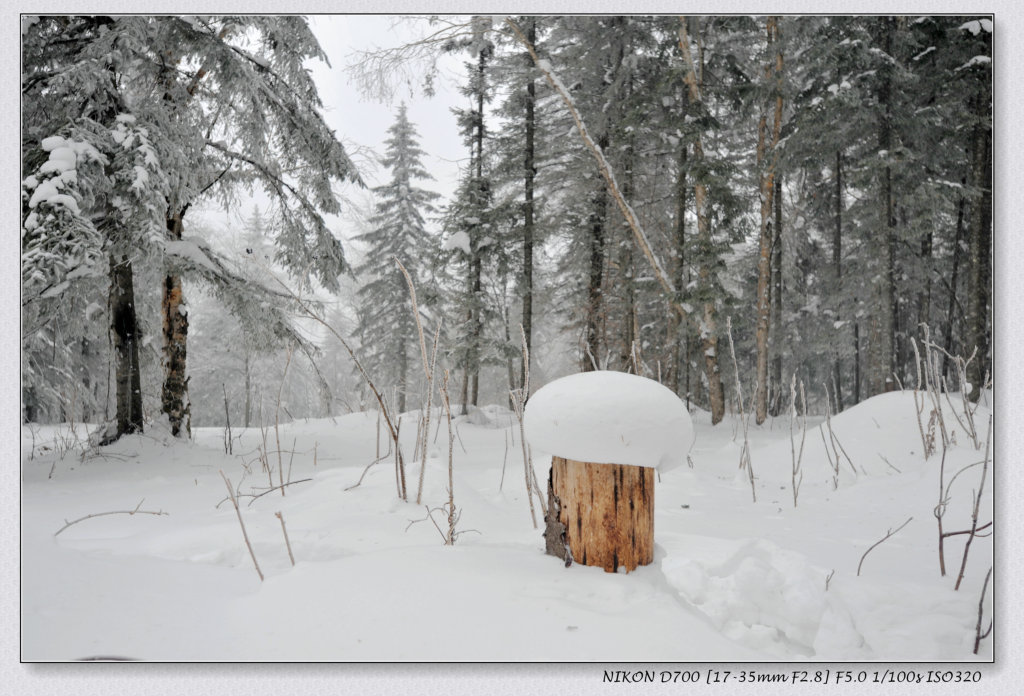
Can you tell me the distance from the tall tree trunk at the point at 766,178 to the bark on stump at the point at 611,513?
560 centimetres

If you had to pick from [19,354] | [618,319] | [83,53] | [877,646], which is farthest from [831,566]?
[618,319]

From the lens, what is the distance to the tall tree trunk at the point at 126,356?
3713mm

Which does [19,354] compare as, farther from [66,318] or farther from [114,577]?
[66,318]

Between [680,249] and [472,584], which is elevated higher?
[680,249]

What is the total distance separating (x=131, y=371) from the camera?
3.85 m

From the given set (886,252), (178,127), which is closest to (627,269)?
(886,252)

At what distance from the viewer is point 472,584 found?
146 centimetres

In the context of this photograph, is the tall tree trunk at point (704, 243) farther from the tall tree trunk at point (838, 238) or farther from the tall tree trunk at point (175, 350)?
the tall tree trunk at point (175, 350)

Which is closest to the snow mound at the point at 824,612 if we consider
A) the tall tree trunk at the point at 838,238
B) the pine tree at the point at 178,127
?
the pine tree at the point at 178,127

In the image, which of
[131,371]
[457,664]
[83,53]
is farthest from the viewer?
[131,371]

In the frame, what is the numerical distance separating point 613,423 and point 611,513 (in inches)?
12.4

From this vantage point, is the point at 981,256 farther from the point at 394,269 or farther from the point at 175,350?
the point at 394,269

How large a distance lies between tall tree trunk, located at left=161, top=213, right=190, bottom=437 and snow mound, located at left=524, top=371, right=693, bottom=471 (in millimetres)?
4067

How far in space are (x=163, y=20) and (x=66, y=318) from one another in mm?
1921
